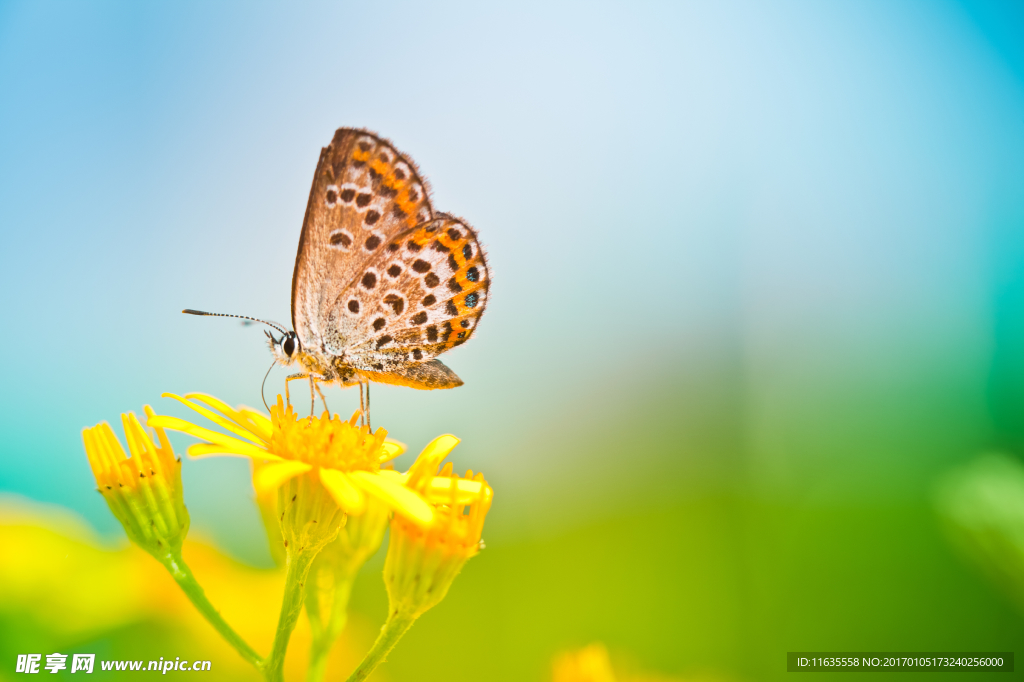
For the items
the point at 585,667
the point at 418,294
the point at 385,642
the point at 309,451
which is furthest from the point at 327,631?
the point at 418,294

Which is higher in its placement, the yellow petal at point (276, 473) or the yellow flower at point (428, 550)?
the yellow petal at point (276, 473)

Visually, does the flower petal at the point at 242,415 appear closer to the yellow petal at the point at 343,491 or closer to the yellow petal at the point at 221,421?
the yellow petal at the point at 221,421

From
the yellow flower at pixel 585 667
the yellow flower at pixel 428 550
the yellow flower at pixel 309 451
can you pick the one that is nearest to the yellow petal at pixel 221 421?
the yellow flower at pixel 309 451

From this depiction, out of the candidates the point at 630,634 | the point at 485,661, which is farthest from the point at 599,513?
the point at 485,661

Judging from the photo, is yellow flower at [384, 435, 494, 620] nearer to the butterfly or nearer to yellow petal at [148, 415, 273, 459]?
yellow petal at [148, 415, 273, 459]

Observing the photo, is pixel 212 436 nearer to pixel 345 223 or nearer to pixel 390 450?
pixel 390 450

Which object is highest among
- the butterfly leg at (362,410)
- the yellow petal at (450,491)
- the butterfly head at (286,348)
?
the butterfly head at (286,348)

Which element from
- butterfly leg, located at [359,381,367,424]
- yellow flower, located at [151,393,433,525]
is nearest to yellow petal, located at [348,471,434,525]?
yellow flower, located at [151,393,433,525]
